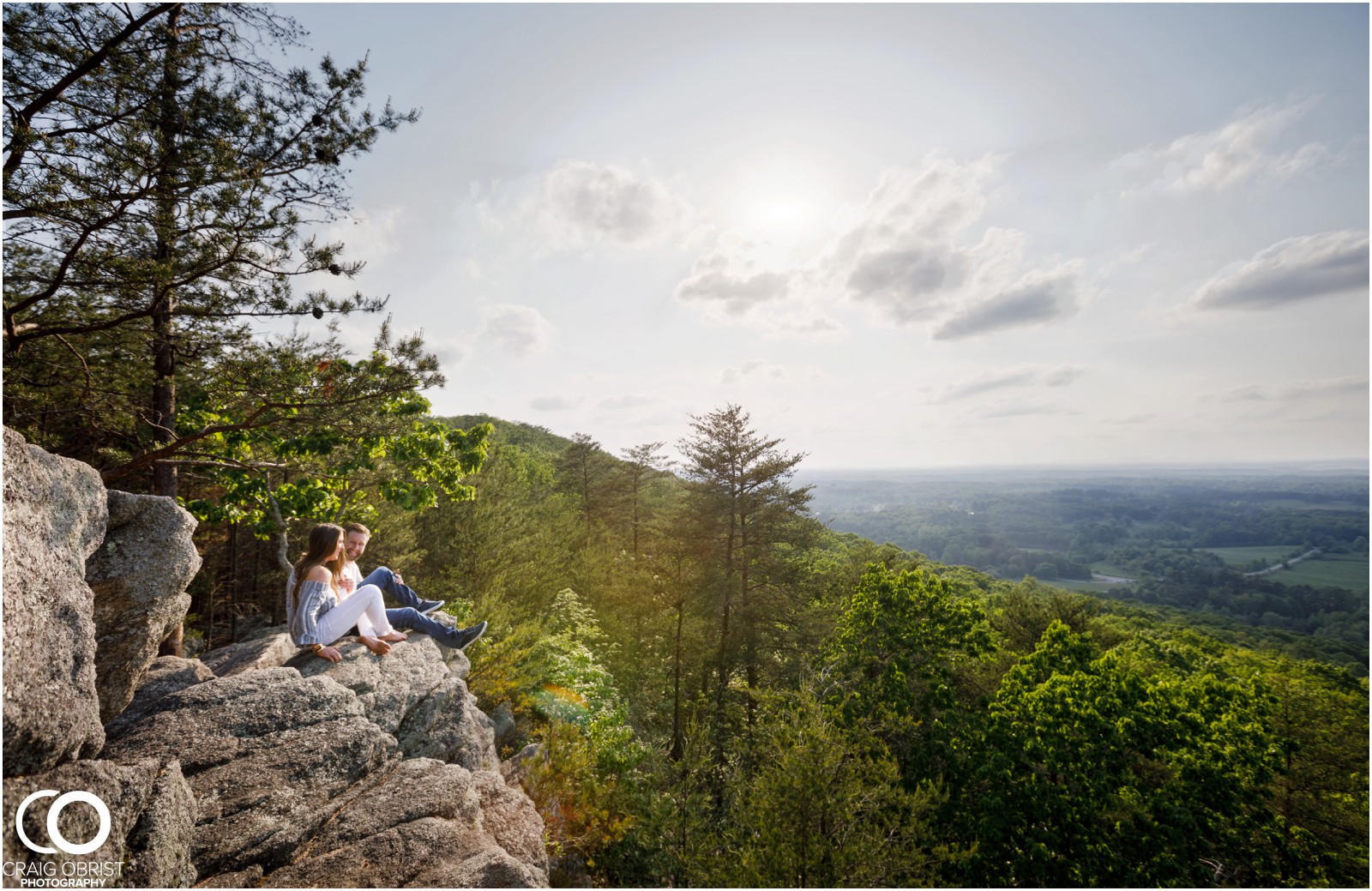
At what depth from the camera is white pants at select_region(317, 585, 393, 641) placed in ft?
19.8

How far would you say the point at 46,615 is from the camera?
3.38 meters

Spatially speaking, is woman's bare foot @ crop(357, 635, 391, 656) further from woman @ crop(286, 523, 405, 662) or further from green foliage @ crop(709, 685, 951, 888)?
green foliage @ crop(709, 685, 951, 888)

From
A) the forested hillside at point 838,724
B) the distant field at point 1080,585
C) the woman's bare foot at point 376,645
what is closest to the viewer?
the woman's bare foot at point 376,645

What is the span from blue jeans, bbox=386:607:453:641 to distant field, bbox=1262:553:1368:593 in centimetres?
22198

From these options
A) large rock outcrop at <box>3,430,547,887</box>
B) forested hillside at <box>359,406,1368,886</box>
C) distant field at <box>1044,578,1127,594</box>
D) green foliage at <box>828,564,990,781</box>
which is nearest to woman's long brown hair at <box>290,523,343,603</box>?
large rock outcrop at <box>3,430,547,887</box>

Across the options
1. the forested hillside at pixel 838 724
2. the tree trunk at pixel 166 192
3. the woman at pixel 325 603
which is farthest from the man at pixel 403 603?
the tree trunk at pixel 166 192

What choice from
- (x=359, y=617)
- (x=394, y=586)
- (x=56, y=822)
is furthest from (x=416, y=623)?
(x=56, y=822)

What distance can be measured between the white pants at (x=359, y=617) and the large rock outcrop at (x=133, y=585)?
1.36 metres

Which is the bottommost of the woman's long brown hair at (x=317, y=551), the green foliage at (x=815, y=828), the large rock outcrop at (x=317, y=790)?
the green foliage at (x=815, y=828)

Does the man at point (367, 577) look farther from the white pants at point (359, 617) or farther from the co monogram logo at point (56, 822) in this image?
the co monogram logo at point (56, 822)

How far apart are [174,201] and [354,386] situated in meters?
2.59

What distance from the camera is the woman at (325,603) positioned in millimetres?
5711

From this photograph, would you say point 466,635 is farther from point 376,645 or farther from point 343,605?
point 343,605

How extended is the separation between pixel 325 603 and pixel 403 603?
1393mm
